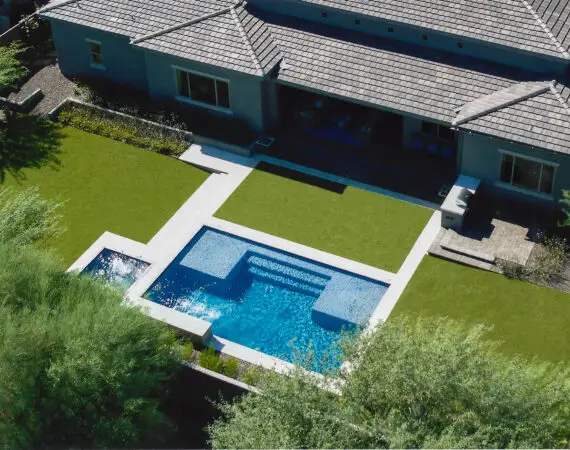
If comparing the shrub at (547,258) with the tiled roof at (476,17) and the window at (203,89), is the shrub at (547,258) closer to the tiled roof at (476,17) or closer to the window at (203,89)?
the tiled roof at (476,17)

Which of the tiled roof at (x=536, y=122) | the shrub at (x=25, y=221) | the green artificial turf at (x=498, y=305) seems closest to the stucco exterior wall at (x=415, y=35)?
the tiled roof at (x=536, y=122)

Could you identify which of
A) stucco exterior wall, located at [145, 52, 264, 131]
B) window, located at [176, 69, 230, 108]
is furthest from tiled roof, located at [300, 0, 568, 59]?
window, located at [176, 69, 230, 108]

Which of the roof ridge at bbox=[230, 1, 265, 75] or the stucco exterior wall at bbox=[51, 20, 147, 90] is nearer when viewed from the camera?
the roof ridge at bbox=[230, 1, 265, 75]

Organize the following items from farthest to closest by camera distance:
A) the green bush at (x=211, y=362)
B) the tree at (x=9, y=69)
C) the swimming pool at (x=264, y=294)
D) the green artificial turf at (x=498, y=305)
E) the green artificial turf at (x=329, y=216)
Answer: the tree at (x=9, y=69), the green artificial turf at (x=329, y=216), the swimming pool at (x=264, y=294), the green artificial turf at (x=498, y=305), the green bush at (x=211, y=362)

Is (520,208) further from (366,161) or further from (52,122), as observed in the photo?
(52,122)

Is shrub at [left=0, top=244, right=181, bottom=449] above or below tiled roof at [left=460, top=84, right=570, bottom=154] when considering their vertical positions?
below

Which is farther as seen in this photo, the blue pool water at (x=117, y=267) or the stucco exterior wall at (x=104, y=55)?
the stucco exterior wall at (x=104, y=55)

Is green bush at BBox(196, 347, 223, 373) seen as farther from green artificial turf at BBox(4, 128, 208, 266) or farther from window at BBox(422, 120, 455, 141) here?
window at BBox(422, 120, 455, 141)
